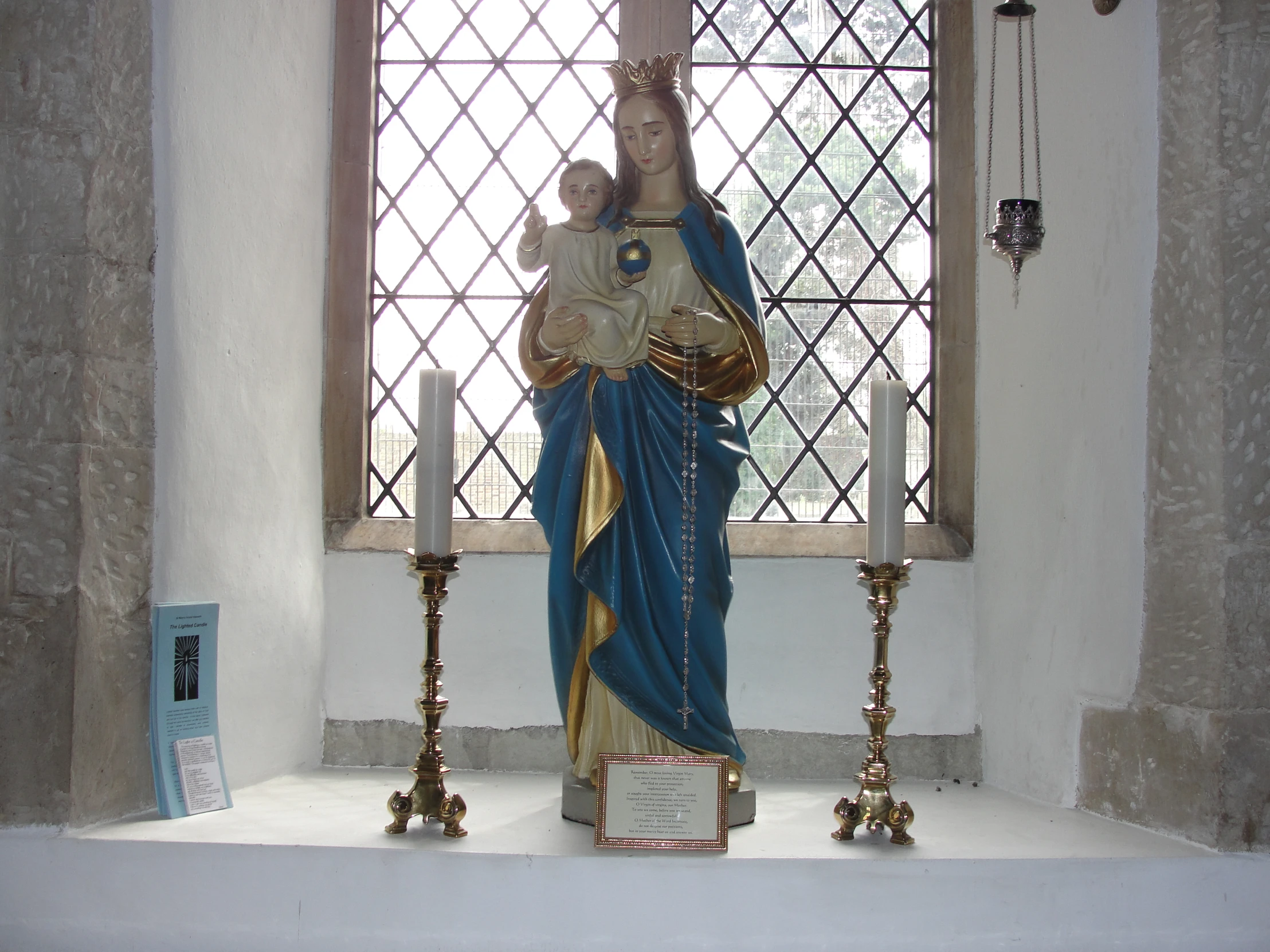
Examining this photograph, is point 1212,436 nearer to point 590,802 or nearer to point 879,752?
point 879,752

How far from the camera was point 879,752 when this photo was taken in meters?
2.35

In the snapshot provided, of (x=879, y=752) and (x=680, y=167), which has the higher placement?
(x=680, y=167)

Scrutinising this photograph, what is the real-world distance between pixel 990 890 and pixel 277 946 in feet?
4.69

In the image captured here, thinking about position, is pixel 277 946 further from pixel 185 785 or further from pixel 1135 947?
pixel 1135 947

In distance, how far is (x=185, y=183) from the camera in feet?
8.53

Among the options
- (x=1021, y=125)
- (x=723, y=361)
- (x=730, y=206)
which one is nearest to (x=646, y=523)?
(x=723, y=361)

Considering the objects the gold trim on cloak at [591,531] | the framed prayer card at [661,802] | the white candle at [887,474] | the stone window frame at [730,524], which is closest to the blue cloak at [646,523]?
the gold trim on cloak at [591,531]

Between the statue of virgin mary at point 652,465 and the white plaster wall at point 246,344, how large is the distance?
32.1 inches

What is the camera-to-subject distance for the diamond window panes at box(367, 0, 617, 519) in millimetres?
3475

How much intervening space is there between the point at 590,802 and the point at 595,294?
1142mm

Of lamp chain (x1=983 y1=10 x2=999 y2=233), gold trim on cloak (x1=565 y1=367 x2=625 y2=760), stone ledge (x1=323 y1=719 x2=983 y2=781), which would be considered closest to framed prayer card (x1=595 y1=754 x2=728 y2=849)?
gold trim on cloak (x1=565 y1=367 x2=625 y2=760)

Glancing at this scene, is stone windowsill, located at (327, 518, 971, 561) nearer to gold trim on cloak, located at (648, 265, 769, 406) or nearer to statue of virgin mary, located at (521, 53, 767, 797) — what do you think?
statue of virgin mary, located at (521, 53, 767, 797)

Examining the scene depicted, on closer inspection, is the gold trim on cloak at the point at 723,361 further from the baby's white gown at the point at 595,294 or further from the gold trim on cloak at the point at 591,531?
the gold trim on cloak at the point at 591,531

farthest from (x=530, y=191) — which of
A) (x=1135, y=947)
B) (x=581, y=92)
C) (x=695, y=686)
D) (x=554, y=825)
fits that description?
(x=1135, y=947)
